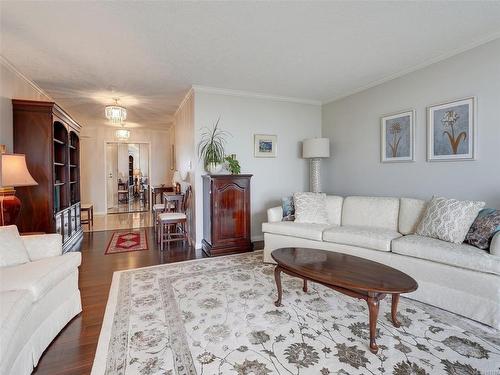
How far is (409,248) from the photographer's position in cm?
254

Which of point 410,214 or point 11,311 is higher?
point 410,214

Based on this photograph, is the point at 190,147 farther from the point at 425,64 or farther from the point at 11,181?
the point at 425,64

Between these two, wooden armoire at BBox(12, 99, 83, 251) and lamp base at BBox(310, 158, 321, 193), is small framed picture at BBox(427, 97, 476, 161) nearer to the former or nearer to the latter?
lamp base at BBox(310, 158, 321, 193)

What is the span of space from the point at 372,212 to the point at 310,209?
81 centimetres

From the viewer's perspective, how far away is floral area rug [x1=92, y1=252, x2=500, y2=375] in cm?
158

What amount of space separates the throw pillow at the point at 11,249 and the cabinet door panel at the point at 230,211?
2.18 meters

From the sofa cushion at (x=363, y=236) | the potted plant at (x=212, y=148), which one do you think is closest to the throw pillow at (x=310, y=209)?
the sofa cushion at (x=363, y=236)

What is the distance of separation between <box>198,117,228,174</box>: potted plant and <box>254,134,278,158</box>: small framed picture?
0.61 meters

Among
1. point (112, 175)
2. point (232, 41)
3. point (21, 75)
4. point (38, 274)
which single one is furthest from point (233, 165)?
point (112, 175)

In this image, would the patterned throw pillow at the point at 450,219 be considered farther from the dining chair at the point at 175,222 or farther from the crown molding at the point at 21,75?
the crown molding at the point at 21,75

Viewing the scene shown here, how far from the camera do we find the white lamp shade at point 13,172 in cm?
250

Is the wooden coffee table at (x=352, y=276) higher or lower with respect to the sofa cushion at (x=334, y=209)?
lower

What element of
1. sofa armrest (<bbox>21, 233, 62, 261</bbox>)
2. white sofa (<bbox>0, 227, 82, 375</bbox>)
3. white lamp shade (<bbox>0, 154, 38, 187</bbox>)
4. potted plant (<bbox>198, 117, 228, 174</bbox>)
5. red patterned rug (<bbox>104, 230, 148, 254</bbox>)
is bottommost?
red patterned rug (<bbox>104, 230, 148, 254</bbox>)

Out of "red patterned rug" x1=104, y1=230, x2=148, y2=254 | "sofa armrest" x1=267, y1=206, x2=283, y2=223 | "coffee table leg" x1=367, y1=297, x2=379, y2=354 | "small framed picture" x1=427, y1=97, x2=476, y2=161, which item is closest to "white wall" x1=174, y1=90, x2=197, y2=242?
"red patterned rug" x1=104, y1=230, x2=148, y2=254
